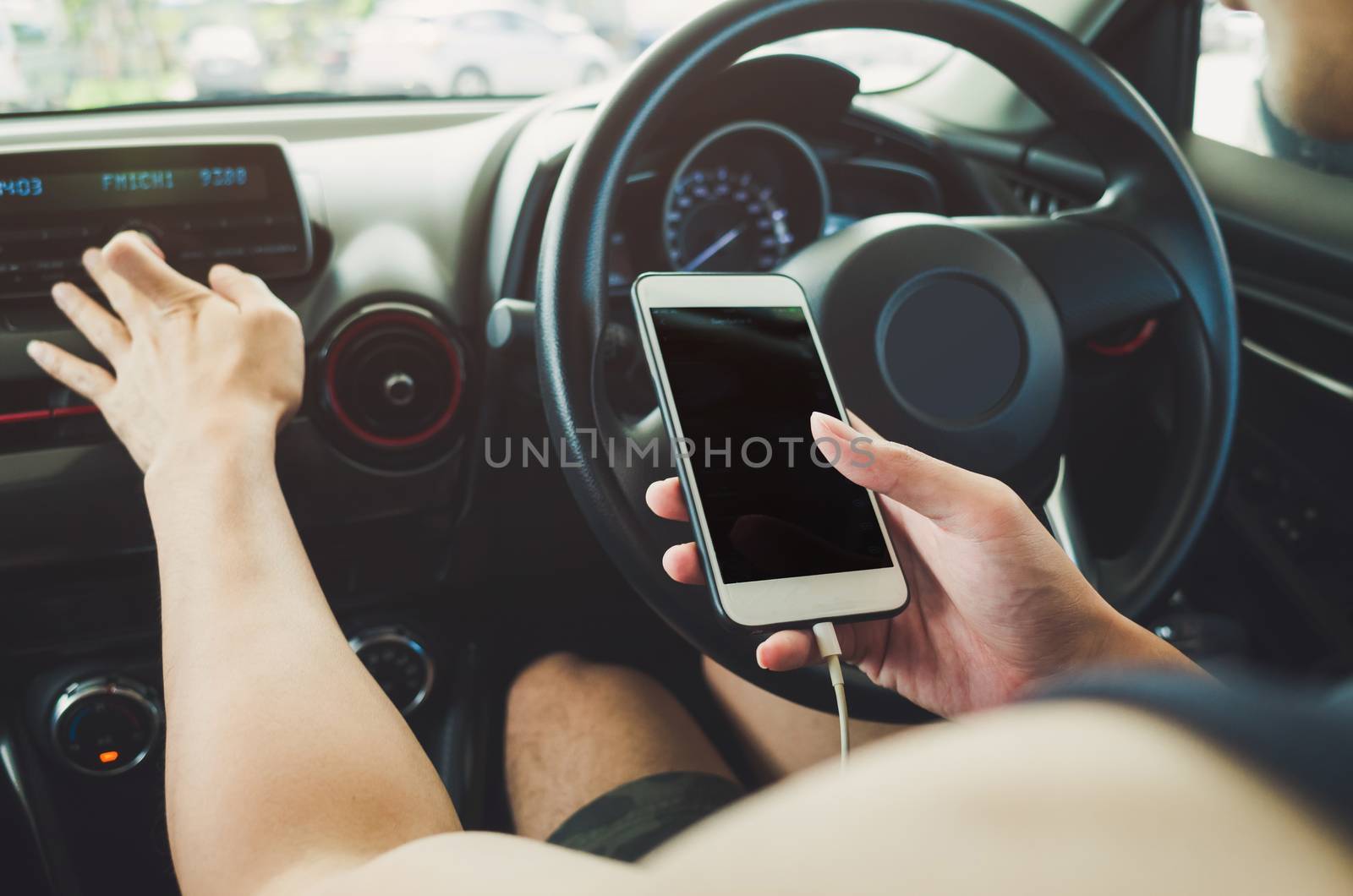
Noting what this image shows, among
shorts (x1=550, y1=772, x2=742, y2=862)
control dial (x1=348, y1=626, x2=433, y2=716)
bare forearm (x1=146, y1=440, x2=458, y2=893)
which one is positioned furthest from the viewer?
control dial (x1=348, y1=626, x2=433, y2=716)

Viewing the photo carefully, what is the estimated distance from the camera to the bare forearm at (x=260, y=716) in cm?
58

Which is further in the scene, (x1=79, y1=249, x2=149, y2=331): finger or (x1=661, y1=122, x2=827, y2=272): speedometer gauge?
(x1=661, y1=122, x2=827, y2=272): speedometer gauge

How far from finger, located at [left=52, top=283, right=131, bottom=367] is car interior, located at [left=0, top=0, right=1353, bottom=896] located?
3cm

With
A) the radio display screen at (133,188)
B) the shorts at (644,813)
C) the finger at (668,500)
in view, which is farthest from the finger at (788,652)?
the radio display screen at (133,188)

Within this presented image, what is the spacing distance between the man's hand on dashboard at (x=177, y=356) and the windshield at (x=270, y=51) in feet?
1.42

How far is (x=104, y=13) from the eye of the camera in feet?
5.27

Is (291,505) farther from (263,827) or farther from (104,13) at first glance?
(104,13)

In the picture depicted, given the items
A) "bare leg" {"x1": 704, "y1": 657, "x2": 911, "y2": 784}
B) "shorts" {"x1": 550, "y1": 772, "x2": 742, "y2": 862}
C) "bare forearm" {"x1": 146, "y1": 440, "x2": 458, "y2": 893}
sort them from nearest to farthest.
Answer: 1. "bare forearm" {"x1": 146, "y1": 440, "x2": 458, "y2": 893}
2. "shorts" {"x1": 550, "y1": 772, "x2": 742, "y2": 862}
3. "bare leg" {"x1": 704, "y1": 657, "x2": 911, "y2": 784}

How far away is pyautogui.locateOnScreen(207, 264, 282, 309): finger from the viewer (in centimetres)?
100

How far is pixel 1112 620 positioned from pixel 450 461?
2.35ft

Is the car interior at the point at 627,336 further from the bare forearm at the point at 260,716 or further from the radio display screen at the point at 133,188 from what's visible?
the bare forearm at the point at 260,716

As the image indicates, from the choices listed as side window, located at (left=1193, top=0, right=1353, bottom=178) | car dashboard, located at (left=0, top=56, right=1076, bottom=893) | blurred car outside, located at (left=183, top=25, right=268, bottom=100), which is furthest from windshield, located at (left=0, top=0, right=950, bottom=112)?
side window, located at (left=1193, top=0, right=1353, bottom=178)

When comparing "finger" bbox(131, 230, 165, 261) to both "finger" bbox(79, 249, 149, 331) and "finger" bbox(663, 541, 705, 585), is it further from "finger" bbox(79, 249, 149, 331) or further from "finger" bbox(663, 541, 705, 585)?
"finger" bbox(663, 541, 705, 585)

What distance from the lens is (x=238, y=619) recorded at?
0.72m
